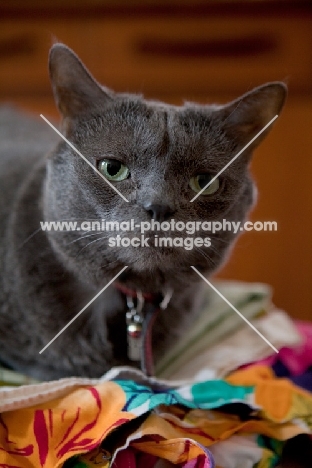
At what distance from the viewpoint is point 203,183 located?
71cm

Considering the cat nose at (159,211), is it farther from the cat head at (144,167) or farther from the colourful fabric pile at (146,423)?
the colourful fabric pile at (146,423)

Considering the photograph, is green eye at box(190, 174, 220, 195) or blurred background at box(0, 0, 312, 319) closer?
green eye at box(190, 174, 220, 195)

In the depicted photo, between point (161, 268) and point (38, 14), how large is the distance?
110cm

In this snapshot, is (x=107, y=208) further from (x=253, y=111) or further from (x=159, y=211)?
(x=253, y=111)

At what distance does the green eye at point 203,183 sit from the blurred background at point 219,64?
82cm

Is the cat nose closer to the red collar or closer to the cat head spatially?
the cat head

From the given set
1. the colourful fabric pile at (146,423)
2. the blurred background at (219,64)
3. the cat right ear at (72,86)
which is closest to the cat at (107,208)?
the cat right ear at (72,86)

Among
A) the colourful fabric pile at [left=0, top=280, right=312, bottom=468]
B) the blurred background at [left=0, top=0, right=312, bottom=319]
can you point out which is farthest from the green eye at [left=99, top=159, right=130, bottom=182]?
the blurred background at [left=0, top=0, right=312, bottom=319]

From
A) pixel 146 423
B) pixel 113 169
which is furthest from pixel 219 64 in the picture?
pixel 146 423

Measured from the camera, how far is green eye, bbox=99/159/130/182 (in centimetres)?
68

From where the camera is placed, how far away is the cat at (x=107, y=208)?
0.68 meters

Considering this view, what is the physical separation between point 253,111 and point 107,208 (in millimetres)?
250

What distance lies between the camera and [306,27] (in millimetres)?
1520

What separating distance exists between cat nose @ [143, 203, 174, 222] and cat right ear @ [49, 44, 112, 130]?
0.20 metres
